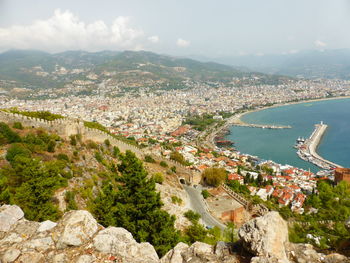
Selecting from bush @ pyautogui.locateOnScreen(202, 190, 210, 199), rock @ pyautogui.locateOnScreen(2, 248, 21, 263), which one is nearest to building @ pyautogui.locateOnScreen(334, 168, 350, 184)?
bush @ pyautogui.locateOnScreen(202, 190, 210, 199)

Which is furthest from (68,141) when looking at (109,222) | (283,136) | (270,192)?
(283,136)

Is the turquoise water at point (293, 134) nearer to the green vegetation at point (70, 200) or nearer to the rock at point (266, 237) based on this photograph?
the green vegetation at point (70, 200)

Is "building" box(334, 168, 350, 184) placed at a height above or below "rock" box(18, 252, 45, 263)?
below

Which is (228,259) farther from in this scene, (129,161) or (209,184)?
(209,184)

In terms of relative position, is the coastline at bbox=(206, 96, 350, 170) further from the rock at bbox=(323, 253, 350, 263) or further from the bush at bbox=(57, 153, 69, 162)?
the rock at bbox=(323, 253, 350, 263)

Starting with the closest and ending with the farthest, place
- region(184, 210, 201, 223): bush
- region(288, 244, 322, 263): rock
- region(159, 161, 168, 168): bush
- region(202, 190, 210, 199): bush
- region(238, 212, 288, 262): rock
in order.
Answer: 1. region(238, 212, 288, 262): rock
2. region(288, 244, 322, 263): rock
3. region(184, 210, 201, 223): bush
4. region(202, 190, 210, 199): bush
5. region(159, 161, 168, 168): bush

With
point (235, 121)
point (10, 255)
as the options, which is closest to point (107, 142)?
point (10, 255)

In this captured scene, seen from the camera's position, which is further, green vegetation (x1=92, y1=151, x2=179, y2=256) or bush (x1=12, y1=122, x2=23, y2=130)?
bush (x1=12, y1=122, x2=23, y2=130)
